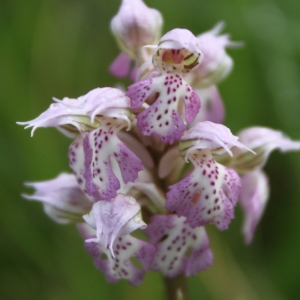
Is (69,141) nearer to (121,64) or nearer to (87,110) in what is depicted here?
(121,64)

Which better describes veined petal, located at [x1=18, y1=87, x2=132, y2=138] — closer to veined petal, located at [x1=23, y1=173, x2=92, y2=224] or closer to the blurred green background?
veined petal, located at [x1=23, y1=173, x2=92, y2=224]

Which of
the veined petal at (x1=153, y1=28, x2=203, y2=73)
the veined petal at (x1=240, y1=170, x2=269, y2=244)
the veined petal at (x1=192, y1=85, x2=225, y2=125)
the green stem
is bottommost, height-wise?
the green stem

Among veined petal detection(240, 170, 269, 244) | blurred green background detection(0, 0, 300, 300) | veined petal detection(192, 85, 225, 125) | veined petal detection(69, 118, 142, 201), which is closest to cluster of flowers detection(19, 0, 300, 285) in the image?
veined petal detection(69, 118, 142, 201)

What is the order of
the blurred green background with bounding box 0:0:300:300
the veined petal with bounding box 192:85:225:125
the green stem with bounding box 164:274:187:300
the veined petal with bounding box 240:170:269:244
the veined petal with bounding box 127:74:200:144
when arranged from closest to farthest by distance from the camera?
1. the veined petal with bounding box 127:74:200:144
2. the green stem with bounding box 164:274:187:300
3. the veined petal with bounding box 240:170:269:244
4. the veined petal with bounding box 192:85:225:125
5. the blurred green background with bounding box 0:0:300:300

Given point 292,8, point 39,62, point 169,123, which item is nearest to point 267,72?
point 292,8

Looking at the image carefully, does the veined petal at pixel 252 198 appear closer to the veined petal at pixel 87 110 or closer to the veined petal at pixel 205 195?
the veined petal at pixel 205 195

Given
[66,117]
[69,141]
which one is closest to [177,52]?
[66,117]

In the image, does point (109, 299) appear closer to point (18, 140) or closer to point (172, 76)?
point (18, 140)
